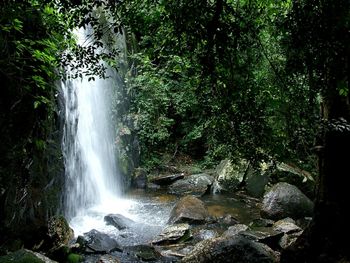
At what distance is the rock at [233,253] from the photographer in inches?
214

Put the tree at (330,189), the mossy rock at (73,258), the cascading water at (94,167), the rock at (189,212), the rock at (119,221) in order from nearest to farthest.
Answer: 1. the tree at (330,189)
2. the mossy rock at (73,258)
3. the rock at (119,221)
4. the rock at (189,212)
5. the cascading water at (94,167)

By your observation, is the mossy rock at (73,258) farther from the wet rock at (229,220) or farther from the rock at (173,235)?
the wet rock at (229,220)

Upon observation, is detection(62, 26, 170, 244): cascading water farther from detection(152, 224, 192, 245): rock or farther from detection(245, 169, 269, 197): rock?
detection(245, 169, 269, 197): rock

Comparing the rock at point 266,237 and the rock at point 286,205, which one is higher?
the rock at point 286,205

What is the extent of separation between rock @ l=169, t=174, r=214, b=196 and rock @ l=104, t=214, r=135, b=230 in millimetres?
3846

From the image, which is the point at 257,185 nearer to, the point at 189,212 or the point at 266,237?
the point at 189,212

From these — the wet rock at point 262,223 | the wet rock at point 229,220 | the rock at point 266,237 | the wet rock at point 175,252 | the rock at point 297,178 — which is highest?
the rock at point 297,178

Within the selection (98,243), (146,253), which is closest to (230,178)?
(146,253)

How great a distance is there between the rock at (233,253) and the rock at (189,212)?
3253 millimetres

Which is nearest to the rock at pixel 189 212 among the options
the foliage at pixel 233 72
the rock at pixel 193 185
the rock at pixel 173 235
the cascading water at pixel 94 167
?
the cascading water at pixel 94 167

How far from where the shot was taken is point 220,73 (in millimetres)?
3797

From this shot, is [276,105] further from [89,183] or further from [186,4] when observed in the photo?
[89,183]

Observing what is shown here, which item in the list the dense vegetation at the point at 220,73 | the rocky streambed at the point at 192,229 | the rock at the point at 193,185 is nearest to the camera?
the dense vegetation at the point at 220,73

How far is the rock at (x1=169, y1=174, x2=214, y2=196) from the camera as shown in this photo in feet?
42.3
